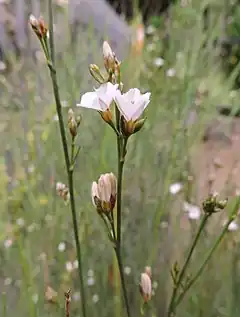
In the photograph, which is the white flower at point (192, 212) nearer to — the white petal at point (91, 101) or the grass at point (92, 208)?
the grass at point (92, 208)

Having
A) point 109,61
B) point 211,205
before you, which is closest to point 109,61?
point 109,61

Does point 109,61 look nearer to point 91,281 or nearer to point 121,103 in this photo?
point 121,103

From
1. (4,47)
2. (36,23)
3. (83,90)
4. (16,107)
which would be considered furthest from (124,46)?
(36,23)

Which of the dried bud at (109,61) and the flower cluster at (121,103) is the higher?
the dried bud at (109,61)

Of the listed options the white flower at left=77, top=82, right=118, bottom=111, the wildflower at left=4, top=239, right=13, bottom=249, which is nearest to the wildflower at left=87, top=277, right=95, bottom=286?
the wildflower at left=4, top=239, right=13, bottom=249

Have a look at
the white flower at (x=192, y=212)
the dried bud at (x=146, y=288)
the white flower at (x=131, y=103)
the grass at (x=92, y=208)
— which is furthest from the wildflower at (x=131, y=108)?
the white flower at (x=192, y=212)

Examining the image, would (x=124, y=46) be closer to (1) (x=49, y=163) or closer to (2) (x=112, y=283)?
(1) (x=49, y=163)

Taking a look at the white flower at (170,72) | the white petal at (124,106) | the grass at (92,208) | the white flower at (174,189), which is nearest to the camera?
the white petal at (124,106)
